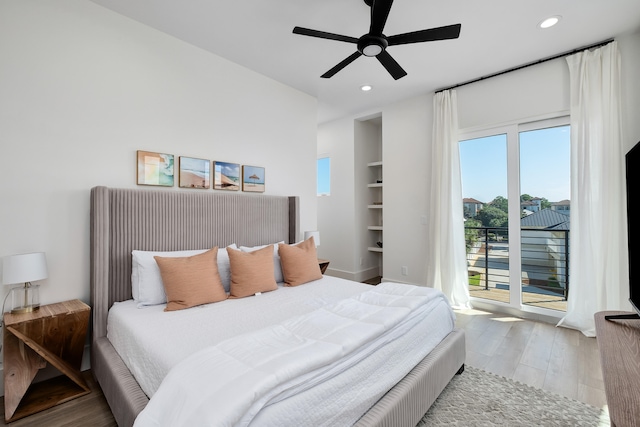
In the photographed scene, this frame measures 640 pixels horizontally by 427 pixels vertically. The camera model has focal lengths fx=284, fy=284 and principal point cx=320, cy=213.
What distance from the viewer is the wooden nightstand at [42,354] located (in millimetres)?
1739

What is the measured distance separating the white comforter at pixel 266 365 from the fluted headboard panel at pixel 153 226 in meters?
1.53

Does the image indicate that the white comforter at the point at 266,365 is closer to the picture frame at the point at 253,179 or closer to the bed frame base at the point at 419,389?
the bed frame base at the point at 419,389

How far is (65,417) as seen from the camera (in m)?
1.73

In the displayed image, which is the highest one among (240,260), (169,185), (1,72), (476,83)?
(476,83)

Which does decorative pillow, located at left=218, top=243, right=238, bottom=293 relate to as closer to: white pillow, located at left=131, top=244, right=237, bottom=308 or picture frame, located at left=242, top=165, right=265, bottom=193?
white pillow, located at left=131, top=244, right=237, bottom=308

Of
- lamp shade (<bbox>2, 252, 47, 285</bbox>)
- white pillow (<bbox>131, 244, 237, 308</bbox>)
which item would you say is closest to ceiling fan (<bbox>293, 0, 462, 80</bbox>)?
white pillow (<bbox>131, 244, 237, 308</bbox>)

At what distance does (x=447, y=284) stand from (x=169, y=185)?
11.6ft

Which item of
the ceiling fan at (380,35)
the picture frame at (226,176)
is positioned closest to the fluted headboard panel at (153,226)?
the picture frame at (226,176)

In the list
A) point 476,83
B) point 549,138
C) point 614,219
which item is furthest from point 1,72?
point 614,219

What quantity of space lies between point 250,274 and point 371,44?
Result: 2.06 meters

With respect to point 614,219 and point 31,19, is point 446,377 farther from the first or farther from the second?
point 31,19

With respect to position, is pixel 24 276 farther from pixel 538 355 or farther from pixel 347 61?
pixel 538 355

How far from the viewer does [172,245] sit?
2.63 m

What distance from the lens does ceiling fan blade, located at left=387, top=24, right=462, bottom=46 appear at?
1.90 meters
